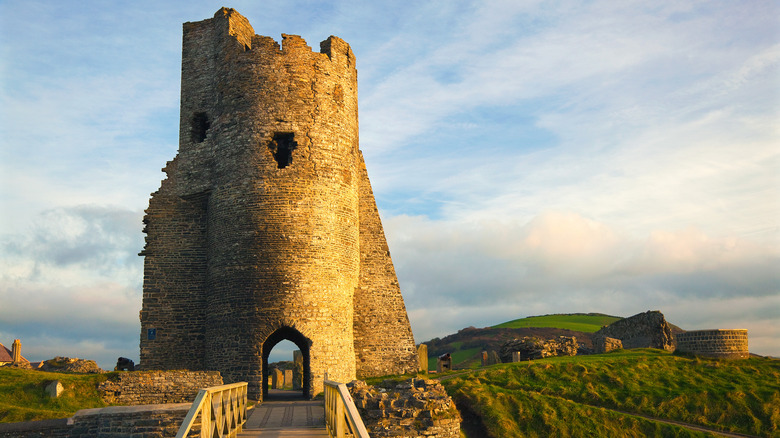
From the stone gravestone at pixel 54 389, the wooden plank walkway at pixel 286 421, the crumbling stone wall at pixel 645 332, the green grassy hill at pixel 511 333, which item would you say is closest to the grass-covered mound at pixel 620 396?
the crumbling stone wall at pixel 645 332

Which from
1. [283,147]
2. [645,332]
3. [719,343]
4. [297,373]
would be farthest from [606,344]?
[283,147]

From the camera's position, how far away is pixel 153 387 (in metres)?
21.4

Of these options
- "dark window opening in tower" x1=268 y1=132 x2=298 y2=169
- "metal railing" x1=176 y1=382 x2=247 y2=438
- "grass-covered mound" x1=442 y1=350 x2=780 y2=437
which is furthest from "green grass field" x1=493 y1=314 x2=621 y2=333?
"metal railing" x1=176 y1=382 x2=247 y2=438

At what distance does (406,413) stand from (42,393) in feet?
37.2

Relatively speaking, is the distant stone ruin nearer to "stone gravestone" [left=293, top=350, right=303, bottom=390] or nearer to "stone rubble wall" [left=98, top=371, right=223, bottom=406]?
"stone gravestone" [left=293, top=350, right=303, bottom=390]

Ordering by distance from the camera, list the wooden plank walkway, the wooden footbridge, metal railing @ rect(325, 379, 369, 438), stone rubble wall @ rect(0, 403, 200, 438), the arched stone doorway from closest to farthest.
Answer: metal railing @ rect(325, 379, 369, 438) → the wooden footbridge → the wooden plank walkway → stone rubble wall @ rect(0, 403, 200, 438) → the arched stone doorway

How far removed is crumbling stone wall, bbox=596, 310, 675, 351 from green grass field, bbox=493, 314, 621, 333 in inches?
693

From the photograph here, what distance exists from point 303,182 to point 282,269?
334cm

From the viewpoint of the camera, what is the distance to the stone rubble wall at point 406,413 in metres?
15.9

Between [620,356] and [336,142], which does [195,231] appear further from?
[620,356]

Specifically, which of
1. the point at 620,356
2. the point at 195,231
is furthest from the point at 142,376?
the point at 620,356

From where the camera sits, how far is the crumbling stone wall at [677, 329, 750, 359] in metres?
27.5

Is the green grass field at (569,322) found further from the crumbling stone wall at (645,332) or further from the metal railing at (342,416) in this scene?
the metal railing at (342,416)

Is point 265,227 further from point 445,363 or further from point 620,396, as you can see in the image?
point 620,396
